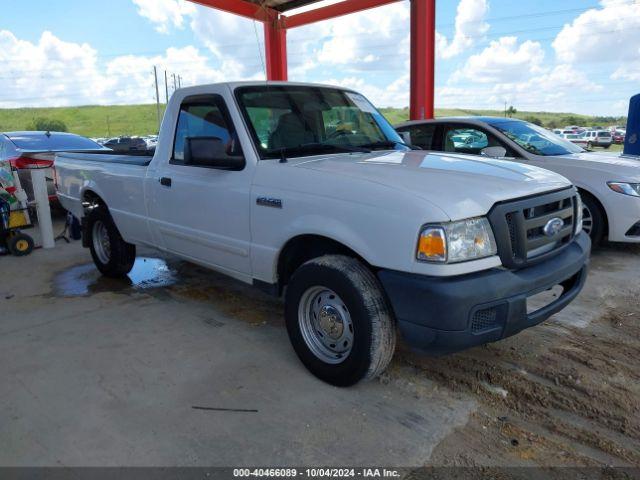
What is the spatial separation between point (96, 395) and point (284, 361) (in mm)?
1196

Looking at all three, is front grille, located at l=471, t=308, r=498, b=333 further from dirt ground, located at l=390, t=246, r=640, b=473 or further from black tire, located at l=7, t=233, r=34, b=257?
black tire, located at l=7, t=233, r=34, b=257

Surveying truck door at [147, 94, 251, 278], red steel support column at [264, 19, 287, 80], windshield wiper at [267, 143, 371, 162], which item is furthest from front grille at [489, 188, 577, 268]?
red steel support column at [264, 19, 287, 80]

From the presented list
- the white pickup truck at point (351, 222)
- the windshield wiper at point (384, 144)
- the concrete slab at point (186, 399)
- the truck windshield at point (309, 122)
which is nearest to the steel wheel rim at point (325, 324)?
the white pickup truck at point (351, 222)

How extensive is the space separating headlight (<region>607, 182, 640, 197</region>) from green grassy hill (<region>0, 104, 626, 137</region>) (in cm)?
7706

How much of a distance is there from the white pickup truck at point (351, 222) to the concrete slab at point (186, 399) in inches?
12.7

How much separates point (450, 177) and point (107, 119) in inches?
3863

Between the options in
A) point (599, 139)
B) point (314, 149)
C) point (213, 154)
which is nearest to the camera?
point (213, 154)

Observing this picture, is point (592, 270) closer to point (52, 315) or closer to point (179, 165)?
point (179, 165)

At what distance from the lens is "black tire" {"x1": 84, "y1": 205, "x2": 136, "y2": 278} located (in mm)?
5320

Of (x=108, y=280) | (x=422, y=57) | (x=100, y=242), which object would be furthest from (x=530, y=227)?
(x=422, y=57)

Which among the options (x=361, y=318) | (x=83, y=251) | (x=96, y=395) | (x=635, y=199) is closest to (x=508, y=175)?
(x=361, y=318)

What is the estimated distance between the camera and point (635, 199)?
5.70 m

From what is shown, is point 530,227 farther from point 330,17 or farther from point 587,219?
point 330,17

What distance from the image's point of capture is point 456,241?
255 cm
